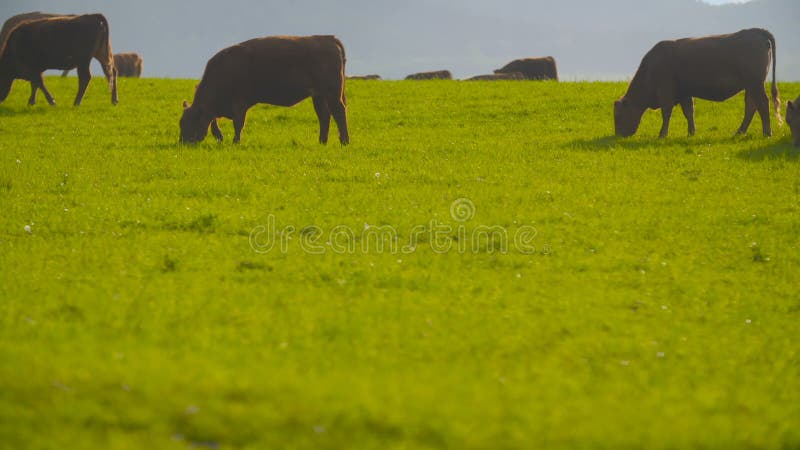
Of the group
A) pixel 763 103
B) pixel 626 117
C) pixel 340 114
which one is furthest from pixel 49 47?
pixel 763 103

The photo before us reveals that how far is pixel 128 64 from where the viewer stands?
5275cm

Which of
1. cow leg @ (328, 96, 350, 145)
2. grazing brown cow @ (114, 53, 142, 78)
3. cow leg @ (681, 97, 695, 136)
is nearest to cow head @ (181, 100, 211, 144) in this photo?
cow leg @ (328, 96, 350, 145)

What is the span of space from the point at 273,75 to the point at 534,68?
31651 millimetres

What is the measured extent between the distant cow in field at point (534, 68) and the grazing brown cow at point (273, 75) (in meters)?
30.0

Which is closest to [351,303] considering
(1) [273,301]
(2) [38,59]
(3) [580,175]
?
(1) [273,301]

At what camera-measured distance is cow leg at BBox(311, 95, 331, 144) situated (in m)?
21.6

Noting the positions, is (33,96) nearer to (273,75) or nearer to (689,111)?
(273,75)

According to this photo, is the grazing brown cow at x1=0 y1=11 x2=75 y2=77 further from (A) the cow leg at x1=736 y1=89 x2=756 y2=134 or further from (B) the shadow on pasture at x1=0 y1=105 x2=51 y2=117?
(A) the cow leg at x1=736 y1=89 x2=756 y2=134

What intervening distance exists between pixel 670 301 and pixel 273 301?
4761 millimetres

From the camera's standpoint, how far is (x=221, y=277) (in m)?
10.8

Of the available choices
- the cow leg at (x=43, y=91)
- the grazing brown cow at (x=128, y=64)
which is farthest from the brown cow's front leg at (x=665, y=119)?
the grazing brown cow at (x=128, y=64)

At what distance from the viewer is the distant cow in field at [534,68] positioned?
164ft

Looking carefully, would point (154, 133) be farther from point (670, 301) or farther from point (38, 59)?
point (670, 301)

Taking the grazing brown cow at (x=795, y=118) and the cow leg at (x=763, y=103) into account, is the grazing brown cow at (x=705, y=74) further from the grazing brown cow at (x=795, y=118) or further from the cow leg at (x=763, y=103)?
the grazing brown cow at (x=795, y=118)
